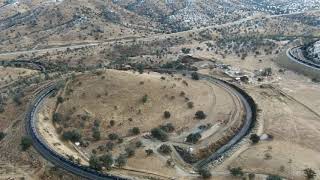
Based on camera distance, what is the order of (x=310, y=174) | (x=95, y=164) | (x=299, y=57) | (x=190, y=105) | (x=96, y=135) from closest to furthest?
(x=310, y=174)
(x=95, y=164)
(x=96, y=135)
(x=190, y=105)
(x=299, y=57)

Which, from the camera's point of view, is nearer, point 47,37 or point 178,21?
point 47,37

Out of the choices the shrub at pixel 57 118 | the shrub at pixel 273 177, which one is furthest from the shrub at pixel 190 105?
the shrub at pixel 273 177

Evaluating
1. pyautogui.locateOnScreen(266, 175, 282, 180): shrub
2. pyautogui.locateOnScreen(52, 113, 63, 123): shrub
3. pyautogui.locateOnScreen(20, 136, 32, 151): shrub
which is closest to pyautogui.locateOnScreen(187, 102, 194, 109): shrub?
pyautogui.locateOnScreen(52, 113, 63, 123): shrub

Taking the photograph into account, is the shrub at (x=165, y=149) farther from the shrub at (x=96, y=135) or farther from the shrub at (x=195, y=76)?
the shrub at (x=195, y=76)

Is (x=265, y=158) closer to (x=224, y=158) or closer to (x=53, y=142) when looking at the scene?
(x=224, y=158)

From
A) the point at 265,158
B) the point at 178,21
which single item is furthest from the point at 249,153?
the point at 178,21

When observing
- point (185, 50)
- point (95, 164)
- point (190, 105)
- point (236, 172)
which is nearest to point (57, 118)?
point (95, 164)

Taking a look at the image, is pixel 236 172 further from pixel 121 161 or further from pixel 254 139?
pixel 121 161
